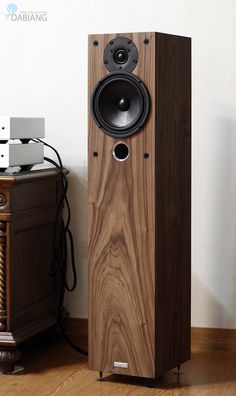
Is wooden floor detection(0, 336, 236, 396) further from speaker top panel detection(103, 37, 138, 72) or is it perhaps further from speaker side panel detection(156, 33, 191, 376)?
speaker top panel detection(103, 37, 138, 72)

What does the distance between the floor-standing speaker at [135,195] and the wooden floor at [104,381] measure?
54 millimetres

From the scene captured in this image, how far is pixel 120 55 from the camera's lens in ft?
7.24

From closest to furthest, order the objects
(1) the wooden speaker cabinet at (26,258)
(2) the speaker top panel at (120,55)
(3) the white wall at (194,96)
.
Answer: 1. (2) the speaker top panel at (120,55)
2. (1) the wooden speaker cabinet at (26,258)
3. (3) the white wall at (194,96)

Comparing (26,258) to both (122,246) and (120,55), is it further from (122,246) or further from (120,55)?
(120,55)

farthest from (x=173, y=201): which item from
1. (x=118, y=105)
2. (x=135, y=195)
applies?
(x=118, y=105)

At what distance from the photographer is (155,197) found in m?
2.21

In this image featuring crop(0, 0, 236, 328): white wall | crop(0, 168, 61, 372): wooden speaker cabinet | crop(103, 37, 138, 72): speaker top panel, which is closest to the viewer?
crop(103, 37, 138, 72): speaker top panel

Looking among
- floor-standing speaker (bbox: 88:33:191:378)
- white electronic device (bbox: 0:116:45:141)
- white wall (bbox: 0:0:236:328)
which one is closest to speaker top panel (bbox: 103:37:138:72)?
floor-standing speaker (bbox: 88:33:191:378)

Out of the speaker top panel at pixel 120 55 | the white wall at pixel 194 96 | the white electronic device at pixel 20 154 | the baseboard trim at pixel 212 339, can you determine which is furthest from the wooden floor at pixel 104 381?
the speaker top panel at pixel 120 55

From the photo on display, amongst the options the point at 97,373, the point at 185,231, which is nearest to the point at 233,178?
the point at 185,231

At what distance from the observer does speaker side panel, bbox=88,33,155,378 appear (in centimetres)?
222

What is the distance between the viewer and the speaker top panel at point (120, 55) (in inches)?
86.3

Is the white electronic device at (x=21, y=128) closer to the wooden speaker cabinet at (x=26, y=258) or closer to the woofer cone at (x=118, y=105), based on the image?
the wooden speaker cabinet at (x=26, y=258)

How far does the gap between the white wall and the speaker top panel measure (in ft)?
1.50
